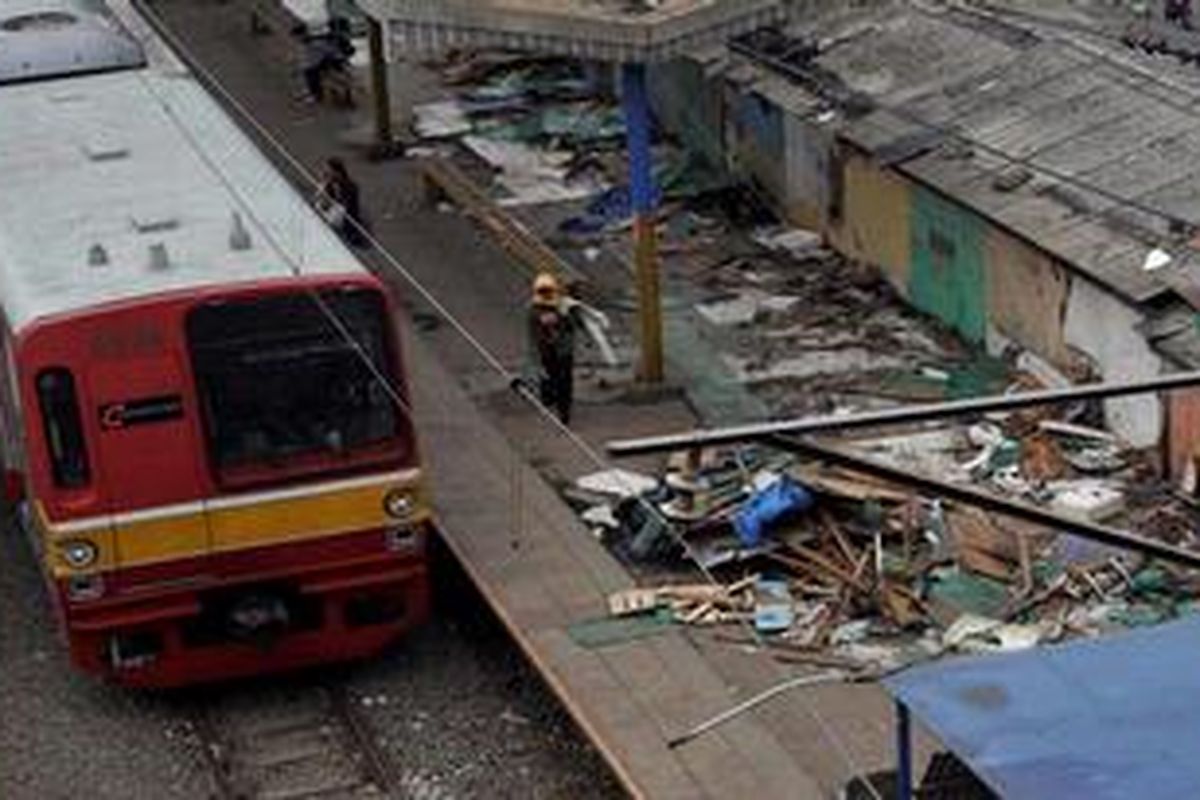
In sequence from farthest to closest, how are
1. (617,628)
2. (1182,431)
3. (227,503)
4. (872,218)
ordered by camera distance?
1. (872,218)
2. (1182,431)
3. (617,628)
4. (227,503)

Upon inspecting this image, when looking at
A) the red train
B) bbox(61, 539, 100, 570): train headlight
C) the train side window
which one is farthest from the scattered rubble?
the train side window

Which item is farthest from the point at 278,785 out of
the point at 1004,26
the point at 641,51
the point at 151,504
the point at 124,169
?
the point at 1004,26

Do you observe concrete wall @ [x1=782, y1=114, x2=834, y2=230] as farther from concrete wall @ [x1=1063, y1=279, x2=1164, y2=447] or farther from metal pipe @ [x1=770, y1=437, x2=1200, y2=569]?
metal pipe @ [x1=770, y1=437, x2=1200, y2=569]

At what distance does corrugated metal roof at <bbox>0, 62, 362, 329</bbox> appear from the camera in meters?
16.1

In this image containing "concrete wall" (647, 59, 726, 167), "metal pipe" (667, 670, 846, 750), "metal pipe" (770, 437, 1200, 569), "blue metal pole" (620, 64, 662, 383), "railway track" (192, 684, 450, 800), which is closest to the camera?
"metal pipe" (770, 437, 1200, 569)

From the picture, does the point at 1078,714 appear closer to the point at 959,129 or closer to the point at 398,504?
the point at 398,504

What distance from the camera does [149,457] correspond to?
51.1 feet

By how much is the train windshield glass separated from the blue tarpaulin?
593cm

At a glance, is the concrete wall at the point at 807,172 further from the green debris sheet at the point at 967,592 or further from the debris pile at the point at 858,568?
the green debris sheet at the point at 967,592

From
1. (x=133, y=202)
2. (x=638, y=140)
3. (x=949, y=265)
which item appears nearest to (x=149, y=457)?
→ (x=133, y=202)

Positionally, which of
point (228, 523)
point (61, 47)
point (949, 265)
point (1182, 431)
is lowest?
point (949, 265)

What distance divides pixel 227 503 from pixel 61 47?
23.4 ft

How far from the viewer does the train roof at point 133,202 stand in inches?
632

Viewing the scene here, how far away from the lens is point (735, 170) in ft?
94.3
